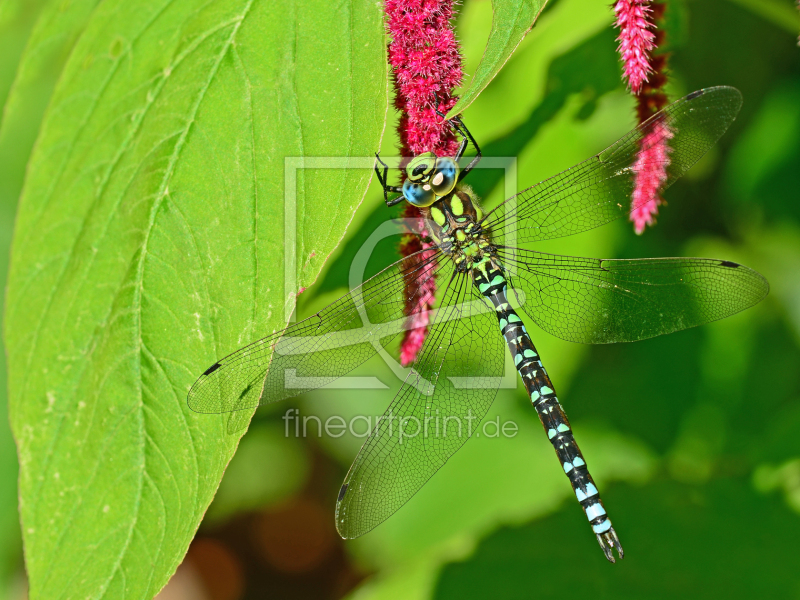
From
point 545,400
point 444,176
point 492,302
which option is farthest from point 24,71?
point 545,400

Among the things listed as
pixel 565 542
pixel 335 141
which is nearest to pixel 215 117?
pixel 335 141

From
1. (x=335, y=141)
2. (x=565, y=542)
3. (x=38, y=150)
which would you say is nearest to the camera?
(x=335, y=141)

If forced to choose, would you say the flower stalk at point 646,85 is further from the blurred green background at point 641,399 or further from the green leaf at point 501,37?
the blurred green background at point 641,399

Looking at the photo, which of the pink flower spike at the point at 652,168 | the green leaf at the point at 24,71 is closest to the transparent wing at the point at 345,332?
the pink flower spike at the point at 652,168

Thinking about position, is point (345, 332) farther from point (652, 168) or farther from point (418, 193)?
point (652, 168)

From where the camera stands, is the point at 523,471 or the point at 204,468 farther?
the point at 523,471

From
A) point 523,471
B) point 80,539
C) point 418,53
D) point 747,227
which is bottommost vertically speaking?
point 523,471

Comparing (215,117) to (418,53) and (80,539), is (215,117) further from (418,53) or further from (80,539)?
(80,539)

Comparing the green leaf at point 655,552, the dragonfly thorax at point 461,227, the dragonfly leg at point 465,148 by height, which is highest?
the dragonfly leg at point 465,148
